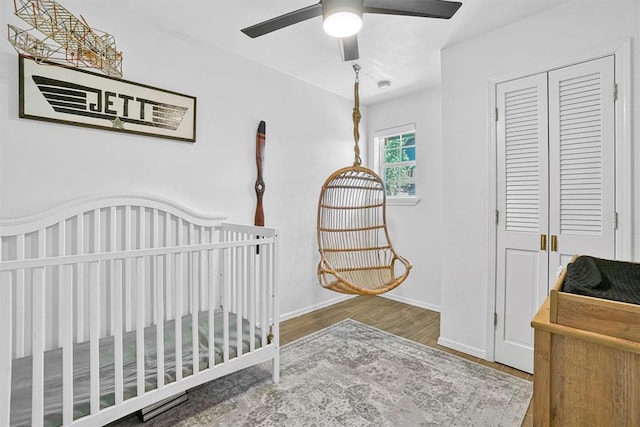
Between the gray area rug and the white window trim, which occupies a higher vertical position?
the white window trim

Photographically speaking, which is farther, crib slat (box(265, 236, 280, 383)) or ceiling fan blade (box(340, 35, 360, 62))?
crib slat (box(265, 236, 280, 383))

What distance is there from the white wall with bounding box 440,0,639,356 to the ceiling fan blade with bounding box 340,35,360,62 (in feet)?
3.33

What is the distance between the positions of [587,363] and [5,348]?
1.91 metres

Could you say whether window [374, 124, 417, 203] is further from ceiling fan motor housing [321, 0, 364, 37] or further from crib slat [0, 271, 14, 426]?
crib slat [0, 271, 14, 426]

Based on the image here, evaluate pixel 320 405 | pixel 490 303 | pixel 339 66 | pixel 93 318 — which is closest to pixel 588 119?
pixel 490 303

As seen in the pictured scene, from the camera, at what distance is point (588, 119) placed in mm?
1870

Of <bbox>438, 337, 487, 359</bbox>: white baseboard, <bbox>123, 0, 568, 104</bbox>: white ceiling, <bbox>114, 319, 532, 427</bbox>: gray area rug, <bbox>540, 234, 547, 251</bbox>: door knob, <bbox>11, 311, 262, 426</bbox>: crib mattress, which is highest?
<bbox>123, 0, 568, 104</bbox>: white ceiling

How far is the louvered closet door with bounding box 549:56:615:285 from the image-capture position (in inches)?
70.9

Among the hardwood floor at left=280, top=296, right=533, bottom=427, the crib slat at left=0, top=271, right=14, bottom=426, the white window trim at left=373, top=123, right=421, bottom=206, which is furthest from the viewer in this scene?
the white window trim at left=373, top=123, right=421, bottom=206

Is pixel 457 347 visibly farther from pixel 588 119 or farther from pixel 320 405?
pixel 588 119

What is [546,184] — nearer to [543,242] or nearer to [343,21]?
[543,242]

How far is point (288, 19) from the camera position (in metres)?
1.57

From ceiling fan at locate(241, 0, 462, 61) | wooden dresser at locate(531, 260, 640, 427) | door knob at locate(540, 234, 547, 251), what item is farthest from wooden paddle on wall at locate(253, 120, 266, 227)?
wooden dresser at locate(531, 260, 640, 427)

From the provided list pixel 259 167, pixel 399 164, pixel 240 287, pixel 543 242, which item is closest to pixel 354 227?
pixel 259 167
